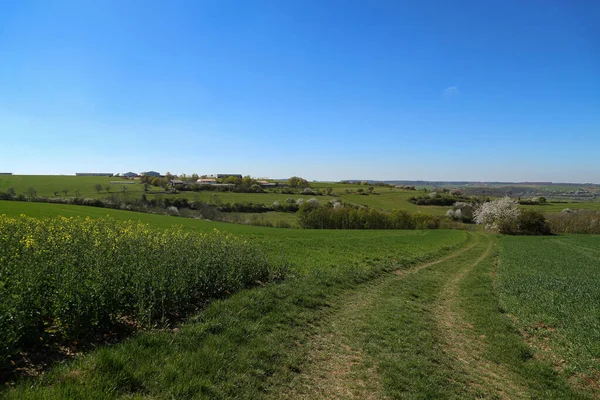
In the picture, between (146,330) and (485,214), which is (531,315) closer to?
(146,330)

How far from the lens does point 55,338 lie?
6117mm

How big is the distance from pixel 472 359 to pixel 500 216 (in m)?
75.6

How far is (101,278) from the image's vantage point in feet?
23.4

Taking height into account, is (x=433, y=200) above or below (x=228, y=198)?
below

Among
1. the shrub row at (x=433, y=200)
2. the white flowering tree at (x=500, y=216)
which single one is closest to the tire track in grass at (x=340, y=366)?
the white flowering tree at (x=500, y=216)

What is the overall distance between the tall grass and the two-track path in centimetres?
363

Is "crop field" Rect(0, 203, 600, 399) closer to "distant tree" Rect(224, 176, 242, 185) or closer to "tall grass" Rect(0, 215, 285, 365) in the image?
"tall grass" Rect(0, 215, 285, 365)

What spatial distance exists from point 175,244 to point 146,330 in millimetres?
6330

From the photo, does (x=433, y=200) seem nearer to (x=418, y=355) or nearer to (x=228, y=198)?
(x=228, y=198)

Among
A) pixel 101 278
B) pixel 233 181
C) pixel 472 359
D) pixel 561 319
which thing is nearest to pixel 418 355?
pixel 472 359

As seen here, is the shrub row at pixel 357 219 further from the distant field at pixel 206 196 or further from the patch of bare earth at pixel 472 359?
the patch of bare earth at pixel 472 359

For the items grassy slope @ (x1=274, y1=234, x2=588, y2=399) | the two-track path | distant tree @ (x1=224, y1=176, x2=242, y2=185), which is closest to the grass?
grassy slope @ (x1=274, y1=234, x2=588, y2=399)

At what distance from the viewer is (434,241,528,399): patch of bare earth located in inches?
253

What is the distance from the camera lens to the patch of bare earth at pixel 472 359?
6414 mm
